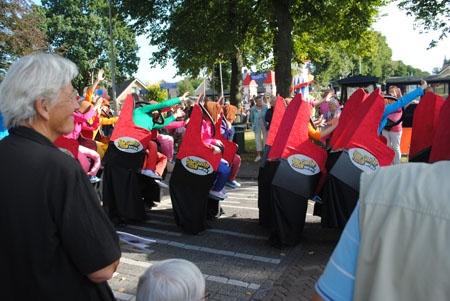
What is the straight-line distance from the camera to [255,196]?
819 centimetres

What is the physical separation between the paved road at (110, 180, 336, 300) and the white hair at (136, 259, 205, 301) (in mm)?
2337

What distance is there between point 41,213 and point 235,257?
3567 millimetres

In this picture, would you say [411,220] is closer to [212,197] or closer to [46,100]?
[46,100]

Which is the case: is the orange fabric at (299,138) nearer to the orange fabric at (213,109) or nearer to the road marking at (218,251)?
the road marking at (218,251)

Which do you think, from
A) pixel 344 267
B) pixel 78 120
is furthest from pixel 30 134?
pixel 78 120

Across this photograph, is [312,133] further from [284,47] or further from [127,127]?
[284,47]

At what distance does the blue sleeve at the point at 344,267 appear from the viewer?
1131 millimetres

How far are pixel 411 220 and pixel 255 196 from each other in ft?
23.6

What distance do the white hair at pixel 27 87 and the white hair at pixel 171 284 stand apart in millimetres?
767

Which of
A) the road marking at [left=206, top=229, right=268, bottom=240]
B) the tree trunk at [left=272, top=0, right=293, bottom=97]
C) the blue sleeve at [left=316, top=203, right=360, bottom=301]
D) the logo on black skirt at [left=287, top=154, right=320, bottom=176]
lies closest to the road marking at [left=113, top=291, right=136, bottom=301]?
the road marking at [left=206, top=229, right=268, bottom=240]

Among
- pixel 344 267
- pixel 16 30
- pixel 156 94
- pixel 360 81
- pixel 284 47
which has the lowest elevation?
pixel 156 94

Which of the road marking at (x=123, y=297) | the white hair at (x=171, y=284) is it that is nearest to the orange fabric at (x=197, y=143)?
the road marking at (x=123, y=297)

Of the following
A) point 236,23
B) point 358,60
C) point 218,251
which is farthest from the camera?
point 358,60

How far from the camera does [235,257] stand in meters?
4.95
